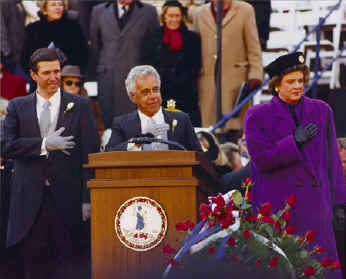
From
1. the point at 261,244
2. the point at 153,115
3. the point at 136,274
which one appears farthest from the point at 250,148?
the point at 261,244

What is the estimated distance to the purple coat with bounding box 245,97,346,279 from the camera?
4.70 meters

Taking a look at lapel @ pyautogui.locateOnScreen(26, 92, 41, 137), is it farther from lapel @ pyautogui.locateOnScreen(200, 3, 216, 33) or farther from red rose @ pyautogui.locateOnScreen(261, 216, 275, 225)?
lapel @ pyautogui.locateOnScreen(200, 3, 216, 33)

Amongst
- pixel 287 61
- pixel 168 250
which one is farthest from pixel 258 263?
pixel 287 61

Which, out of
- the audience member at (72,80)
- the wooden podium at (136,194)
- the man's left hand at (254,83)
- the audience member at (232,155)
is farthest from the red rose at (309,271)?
the man's left hand at (254,83)

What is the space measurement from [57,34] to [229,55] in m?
1.55

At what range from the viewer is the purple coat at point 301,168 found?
185 inches

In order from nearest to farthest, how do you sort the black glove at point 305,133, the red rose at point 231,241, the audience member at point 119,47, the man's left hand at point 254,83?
the red rose at point 231,241, the black glove at point 305,133, the audience member at point 119,47, the man's left hand at point 254,83

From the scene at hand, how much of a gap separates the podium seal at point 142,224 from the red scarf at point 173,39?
3.70 metres

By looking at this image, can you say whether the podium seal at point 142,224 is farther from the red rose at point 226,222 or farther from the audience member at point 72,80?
the audience member at point 72,80

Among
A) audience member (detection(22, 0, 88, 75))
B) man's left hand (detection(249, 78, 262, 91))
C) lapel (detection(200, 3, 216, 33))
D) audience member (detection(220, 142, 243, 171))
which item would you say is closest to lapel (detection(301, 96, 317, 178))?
audience member (detection(220, 142, 243, 171))

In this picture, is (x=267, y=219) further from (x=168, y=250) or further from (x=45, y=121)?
(x=45, y=121)

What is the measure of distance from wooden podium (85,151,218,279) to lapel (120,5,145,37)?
3.75 m

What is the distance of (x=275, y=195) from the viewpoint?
4.77 m

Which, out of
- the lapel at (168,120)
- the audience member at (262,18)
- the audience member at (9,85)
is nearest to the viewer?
the lapel at (168,120)
